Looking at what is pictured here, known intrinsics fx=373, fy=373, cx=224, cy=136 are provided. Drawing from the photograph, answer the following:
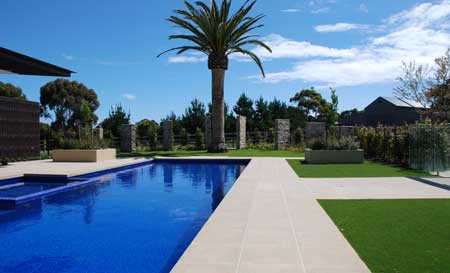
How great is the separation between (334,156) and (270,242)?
10811mm

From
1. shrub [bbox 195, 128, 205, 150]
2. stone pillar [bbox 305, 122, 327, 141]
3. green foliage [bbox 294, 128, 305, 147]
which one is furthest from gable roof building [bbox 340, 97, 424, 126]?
shrub [bbox 195, 128, 205, 150]

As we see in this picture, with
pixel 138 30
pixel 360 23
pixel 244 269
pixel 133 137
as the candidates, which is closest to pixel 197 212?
pixel 244 269

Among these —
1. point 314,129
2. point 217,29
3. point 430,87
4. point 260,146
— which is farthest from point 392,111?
point 217,29

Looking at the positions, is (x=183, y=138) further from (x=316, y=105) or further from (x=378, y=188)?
(x=316, y=105)

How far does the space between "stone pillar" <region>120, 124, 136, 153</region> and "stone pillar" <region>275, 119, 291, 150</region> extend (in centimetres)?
917

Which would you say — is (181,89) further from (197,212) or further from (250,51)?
(197,212)

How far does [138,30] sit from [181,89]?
39.5 ft

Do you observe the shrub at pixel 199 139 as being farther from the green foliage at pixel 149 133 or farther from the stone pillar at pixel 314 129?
the stone pillar at pixel 314 129

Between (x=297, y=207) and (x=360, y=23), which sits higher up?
(x=360, y=23)

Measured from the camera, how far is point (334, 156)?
A: 14.2 metres

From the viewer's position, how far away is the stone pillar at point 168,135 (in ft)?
78.3

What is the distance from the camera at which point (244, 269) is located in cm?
324

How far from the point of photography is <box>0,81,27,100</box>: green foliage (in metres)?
37.7

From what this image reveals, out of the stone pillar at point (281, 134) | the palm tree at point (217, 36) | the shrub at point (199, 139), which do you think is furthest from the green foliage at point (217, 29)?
the shrub at point (199, 139)
